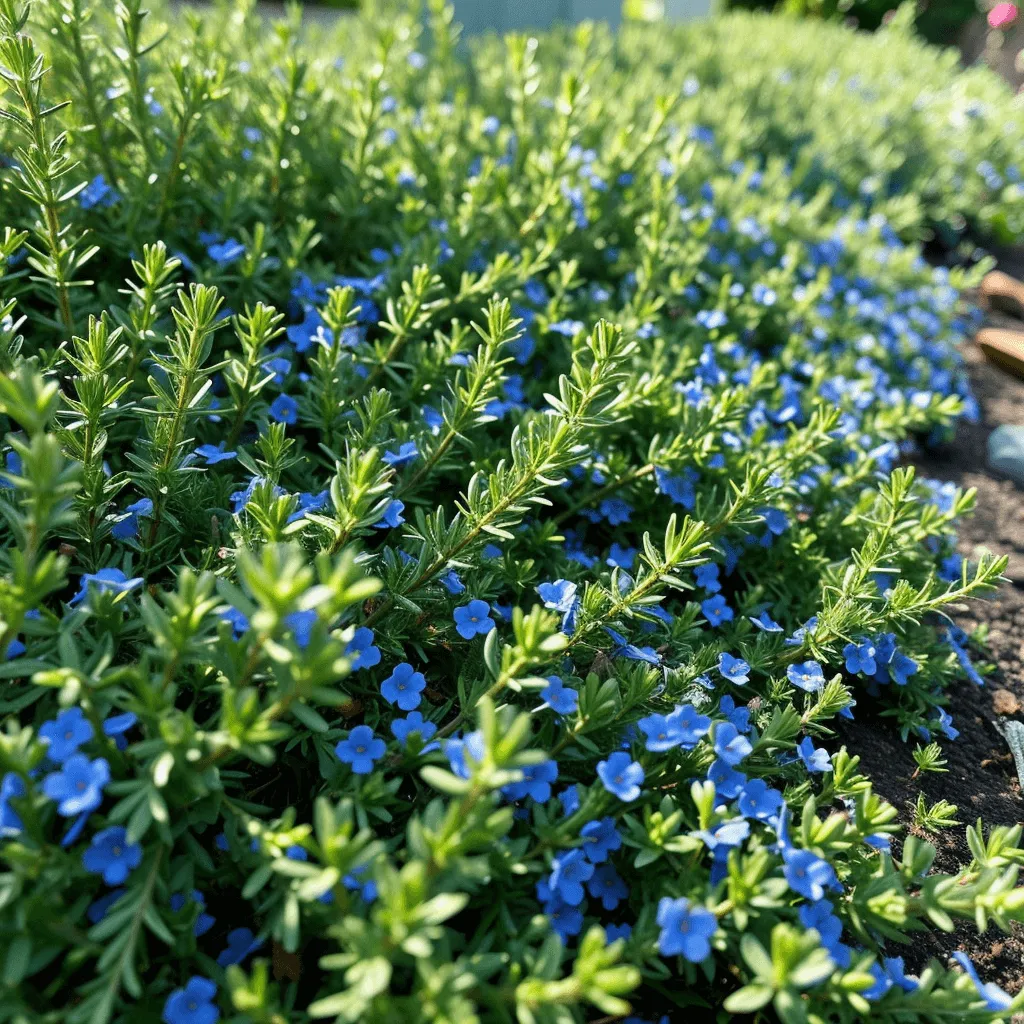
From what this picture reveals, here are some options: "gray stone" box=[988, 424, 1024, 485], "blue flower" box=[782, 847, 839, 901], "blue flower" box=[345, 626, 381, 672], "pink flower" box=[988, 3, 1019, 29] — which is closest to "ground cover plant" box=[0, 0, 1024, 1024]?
"blue flower" box=[782, 847, 839, 901]

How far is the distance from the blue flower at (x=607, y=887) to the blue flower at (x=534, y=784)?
213 mm

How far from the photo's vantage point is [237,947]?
1596 mm

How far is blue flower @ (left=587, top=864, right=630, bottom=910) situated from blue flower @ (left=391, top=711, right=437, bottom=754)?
1.39 feet

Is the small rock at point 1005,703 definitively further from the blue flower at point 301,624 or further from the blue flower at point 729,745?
the blue flower at point 301,624

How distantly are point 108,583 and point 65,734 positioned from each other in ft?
1.09

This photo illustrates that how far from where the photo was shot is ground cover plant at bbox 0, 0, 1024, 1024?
144cm

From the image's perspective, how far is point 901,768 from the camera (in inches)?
93.0

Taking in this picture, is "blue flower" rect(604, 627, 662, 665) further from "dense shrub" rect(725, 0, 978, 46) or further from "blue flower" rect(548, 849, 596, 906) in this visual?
"dense shrub" rect(725, 0, 978, 46)

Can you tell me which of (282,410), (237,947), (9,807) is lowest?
(237,947)

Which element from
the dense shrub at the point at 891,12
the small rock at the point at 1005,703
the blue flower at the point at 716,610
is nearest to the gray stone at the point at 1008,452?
the small rock at the point at 1005,703

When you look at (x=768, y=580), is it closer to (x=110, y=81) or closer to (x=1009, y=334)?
(x=110, y=81)

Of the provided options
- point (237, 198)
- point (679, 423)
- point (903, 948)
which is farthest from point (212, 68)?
point (903, 948)

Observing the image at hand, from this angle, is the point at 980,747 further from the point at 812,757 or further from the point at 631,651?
the point at 631,651

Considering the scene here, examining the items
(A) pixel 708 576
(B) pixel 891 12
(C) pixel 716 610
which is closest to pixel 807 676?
(C) pixel 716 610
